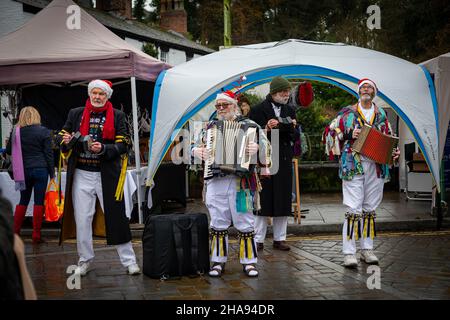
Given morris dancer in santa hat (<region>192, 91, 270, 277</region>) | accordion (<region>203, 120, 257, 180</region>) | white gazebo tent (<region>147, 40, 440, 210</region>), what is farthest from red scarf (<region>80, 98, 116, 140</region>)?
white gazebo tent (<region>147, 40, 440, 210</region>)

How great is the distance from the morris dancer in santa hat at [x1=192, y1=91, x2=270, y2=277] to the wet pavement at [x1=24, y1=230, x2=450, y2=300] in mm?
225

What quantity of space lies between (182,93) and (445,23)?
62.8 ft

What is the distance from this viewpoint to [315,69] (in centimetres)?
855

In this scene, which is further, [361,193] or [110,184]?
[361,193]

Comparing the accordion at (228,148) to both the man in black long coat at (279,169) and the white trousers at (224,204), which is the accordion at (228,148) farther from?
the man in black long coat at (279,169)

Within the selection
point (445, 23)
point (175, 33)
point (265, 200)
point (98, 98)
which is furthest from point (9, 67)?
point (175, 33)

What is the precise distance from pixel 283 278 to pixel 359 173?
1481 mm

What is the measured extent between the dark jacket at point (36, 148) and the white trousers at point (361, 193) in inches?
176

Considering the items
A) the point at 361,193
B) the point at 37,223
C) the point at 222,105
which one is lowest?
the point at 37,223

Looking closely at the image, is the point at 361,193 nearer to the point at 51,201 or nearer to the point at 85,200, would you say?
the point at 85,200

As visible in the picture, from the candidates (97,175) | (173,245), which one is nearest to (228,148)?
(173,245)

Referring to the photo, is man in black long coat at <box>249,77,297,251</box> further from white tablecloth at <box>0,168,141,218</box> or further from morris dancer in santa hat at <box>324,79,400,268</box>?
white tablecloth at <box>0,168,141,218</box>

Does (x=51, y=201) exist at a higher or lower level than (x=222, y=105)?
lower

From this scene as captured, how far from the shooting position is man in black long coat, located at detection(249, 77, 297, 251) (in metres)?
7.40
